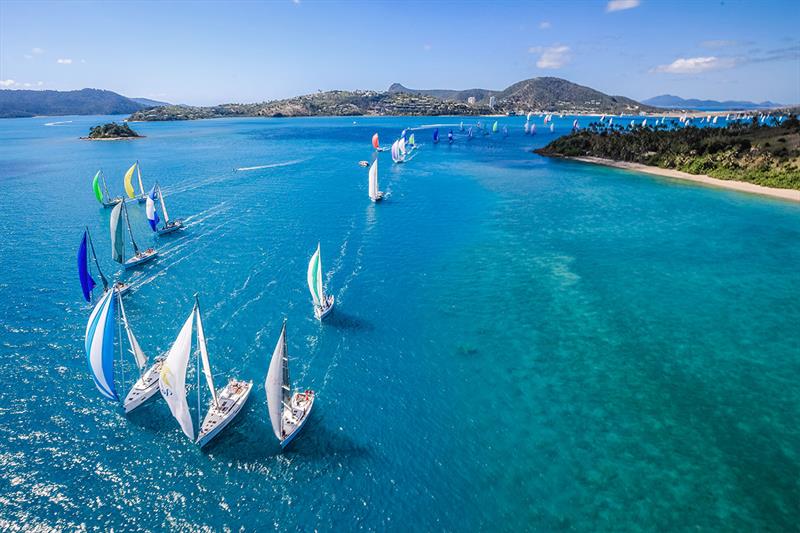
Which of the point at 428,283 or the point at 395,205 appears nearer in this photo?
the point at 428,283

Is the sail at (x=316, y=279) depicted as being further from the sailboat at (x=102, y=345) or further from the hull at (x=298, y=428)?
the sailboat at (x=102, y=345)

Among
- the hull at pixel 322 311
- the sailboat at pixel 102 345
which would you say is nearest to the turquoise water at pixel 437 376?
the hull at pixel 322 311

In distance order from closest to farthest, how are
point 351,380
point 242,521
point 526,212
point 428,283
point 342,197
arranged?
point 242,521, point 351,380, point 428,283, point 526,212, point 342,197

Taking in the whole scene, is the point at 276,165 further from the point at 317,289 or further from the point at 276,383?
the point at 276,383

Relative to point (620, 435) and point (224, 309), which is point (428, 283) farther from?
point (620, 435)

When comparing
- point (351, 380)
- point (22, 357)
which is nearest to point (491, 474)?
point (351, 380)

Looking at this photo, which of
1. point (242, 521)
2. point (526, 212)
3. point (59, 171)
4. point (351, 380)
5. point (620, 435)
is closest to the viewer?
point (242, 521)

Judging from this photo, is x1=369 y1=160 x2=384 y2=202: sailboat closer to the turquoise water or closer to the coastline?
the turquoise water
